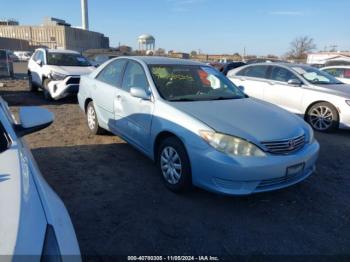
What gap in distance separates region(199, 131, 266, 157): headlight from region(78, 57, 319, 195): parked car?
0.03ft

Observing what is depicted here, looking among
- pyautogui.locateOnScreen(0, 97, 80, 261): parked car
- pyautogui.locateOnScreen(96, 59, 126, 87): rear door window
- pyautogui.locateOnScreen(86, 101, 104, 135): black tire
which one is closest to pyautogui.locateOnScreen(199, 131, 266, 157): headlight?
pyautogui.locateOnScreen(0, 97, 80, 261): parked car

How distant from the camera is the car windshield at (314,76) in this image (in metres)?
7.25

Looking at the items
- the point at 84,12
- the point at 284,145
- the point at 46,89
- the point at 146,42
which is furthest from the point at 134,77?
the point at 146,42

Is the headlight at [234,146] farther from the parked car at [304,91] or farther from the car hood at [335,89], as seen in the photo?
the car hood at [335,89]

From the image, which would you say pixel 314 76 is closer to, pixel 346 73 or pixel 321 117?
pixel 321 117

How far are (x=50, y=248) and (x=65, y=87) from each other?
7.74 m

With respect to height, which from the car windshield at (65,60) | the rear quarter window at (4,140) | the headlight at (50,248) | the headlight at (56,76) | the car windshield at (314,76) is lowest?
the headlight at (50,248)

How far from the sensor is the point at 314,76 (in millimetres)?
7414

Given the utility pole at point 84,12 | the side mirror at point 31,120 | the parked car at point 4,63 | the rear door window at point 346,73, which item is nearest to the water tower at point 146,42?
the utility pole at point 84,12

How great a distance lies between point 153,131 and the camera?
3777 mm

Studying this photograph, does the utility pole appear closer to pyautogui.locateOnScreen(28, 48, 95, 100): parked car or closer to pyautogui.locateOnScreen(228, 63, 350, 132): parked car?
pyautogui.locateOnScreen(28, 48, 95, 100): parked car

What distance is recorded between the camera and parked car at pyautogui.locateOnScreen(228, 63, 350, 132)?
6.49 m

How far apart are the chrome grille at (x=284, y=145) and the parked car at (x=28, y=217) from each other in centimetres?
216

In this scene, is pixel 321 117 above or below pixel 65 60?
below
